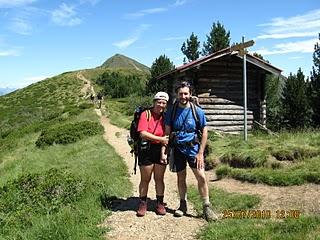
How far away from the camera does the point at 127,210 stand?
7422mm

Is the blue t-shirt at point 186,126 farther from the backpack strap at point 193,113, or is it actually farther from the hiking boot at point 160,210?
the hiking boot at point 160,210

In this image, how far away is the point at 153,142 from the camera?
6.96m

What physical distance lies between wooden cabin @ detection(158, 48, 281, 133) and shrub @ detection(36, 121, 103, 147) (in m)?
5.71

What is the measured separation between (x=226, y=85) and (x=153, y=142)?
11.5 m

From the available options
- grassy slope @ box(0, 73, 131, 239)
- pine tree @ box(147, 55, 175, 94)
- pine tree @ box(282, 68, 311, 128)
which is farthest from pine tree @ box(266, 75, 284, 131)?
pine tree @ box(147, 55, 175, 94)

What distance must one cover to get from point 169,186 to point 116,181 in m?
1.31

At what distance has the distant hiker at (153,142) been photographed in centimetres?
688

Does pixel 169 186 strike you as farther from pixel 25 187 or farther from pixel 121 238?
pixel 121 238

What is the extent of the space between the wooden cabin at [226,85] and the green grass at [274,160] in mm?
5311

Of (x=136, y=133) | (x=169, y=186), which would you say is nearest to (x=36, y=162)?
(x=169, y=186)

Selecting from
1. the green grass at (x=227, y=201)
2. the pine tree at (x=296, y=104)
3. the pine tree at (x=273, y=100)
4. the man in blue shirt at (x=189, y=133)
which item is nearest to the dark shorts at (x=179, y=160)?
the man in blue shirt at (x=189, y=133)

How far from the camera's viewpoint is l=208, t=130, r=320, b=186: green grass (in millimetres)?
8750

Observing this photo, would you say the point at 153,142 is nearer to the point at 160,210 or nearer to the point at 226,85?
the point at 160,210

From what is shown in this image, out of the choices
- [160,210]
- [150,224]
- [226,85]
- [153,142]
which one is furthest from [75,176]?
[226,85]
